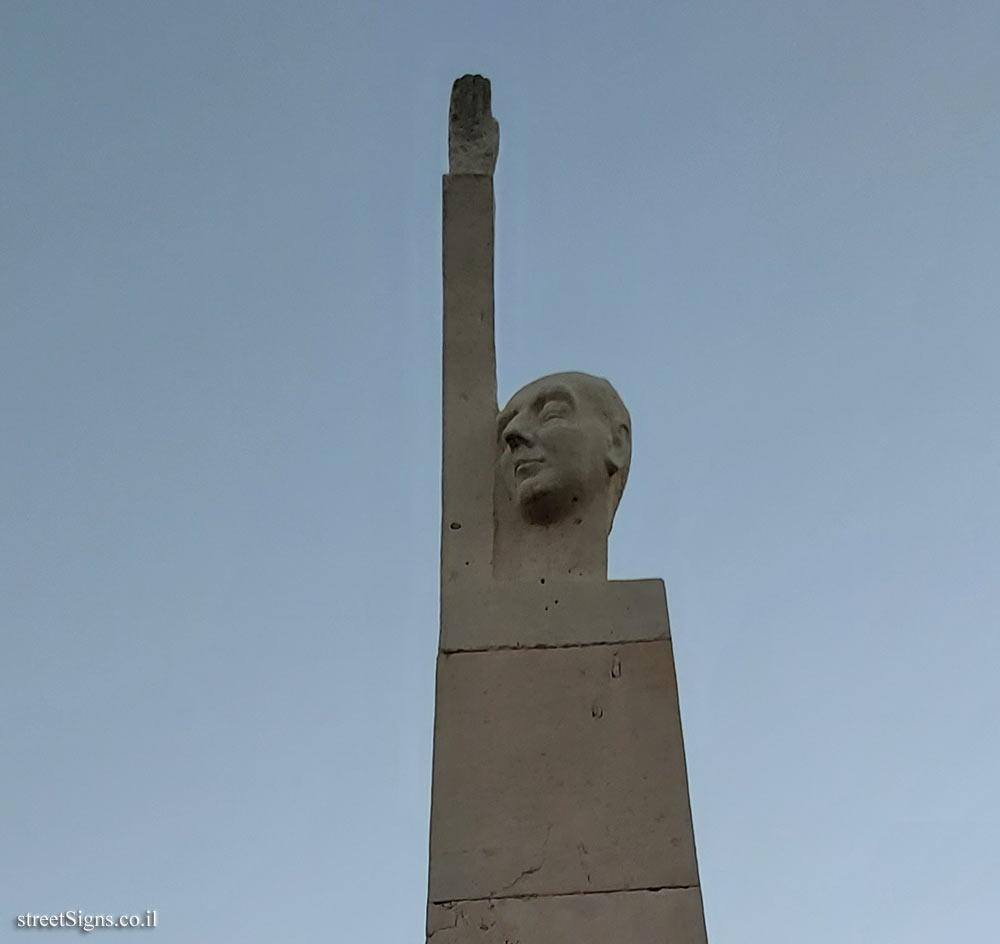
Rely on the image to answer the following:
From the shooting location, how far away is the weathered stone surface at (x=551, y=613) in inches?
231

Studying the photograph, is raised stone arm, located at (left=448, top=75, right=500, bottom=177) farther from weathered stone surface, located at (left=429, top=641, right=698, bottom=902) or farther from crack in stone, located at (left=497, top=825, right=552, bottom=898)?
crack in stone, located at (left=497, top=825, right=552, bottom=898)

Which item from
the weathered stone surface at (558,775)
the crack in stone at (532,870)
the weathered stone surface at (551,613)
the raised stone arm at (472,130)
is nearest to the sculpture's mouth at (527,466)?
the weathered stone surface at (551,613)

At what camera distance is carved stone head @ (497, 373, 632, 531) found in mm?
6281

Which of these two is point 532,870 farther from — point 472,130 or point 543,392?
point 472,130

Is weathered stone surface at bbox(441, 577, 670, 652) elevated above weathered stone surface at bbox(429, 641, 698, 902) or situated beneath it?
elevated above

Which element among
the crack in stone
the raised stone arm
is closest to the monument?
the crack in stone

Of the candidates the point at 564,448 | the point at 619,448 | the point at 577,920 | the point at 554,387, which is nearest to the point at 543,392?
the point at 554,387

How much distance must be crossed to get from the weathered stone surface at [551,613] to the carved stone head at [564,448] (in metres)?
0.42

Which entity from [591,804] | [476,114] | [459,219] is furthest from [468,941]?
[476,114]

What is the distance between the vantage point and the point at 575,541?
6246mm

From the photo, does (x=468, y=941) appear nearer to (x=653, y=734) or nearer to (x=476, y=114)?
(x=653, y=734)

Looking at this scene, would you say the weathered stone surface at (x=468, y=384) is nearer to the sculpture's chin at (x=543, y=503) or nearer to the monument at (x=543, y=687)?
the monument at (x=543, y=687)

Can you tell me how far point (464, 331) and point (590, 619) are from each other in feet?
5.56

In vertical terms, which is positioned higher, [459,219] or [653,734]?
[459,219]
